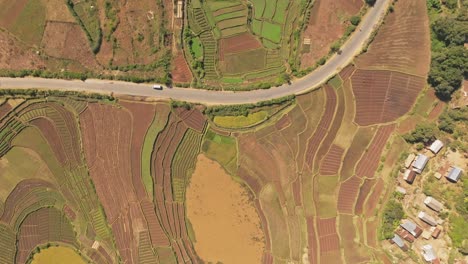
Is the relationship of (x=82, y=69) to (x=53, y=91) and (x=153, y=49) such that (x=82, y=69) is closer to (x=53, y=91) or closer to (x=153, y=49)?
(x=53, y=91)

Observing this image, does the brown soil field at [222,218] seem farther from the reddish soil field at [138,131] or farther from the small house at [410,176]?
the small house at [410,176]

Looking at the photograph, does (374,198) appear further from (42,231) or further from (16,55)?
(16,55)

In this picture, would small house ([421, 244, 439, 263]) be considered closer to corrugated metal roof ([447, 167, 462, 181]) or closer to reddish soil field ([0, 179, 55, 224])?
corrugated metal roof ([447, 167, 462, 181])

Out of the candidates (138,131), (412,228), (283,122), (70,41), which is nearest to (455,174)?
(412,228)

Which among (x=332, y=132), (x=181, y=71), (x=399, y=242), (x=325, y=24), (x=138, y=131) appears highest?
(x=325, y=24)

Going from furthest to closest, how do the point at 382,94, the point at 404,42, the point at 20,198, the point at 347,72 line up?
the point at 20,198 → the point at 347,72 → the point at 382,94 → the point at 404,42

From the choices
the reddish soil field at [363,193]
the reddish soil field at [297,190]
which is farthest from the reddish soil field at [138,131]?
the reddish soil field at [363,193]

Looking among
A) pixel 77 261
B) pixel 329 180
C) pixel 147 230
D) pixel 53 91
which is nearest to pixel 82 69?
pixel 53 91
